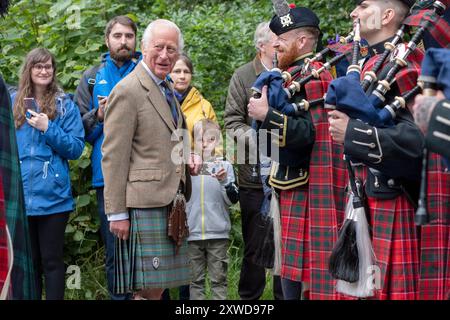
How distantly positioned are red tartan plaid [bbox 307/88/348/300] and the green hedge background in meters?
1.89

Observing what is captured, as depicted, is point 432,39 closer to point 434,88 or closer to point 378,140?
point 378,140

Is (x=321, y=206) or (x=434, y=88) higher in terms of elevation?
(x=434, y=88)

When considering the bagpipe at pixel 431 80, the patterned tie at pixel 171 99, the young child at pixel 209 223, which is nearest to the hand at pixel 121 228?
the patterned tie at pixel 171 99

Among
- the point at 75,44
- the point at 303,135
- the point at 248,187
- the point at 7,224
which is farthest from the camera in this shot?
the point at 75,44

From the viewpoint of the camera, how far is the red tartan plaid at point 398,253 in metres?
3.76

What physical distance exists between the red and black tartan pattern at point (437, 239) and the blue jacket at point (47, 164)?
2.55 m

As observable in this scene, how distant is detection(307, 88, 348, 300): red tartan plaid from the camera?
4461 mm

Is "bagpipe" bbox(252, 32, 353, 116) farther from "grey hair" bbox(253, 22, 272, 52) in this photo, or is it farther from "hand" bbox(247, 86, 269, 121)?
"grey hair" bbox(253, 22, 272, 52)

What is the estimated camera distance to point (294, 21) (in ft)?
15.8

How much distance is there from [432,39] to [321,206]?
3.76ft

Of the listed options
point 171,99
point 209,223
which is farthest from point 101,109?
point 209,223

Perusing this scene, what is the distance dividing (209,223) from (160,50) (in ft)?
4.71

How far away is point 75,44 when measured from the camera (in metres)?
6.88

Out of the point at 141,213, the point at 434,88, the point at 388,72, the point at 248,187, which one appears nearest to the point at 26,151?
the point at 141,213
